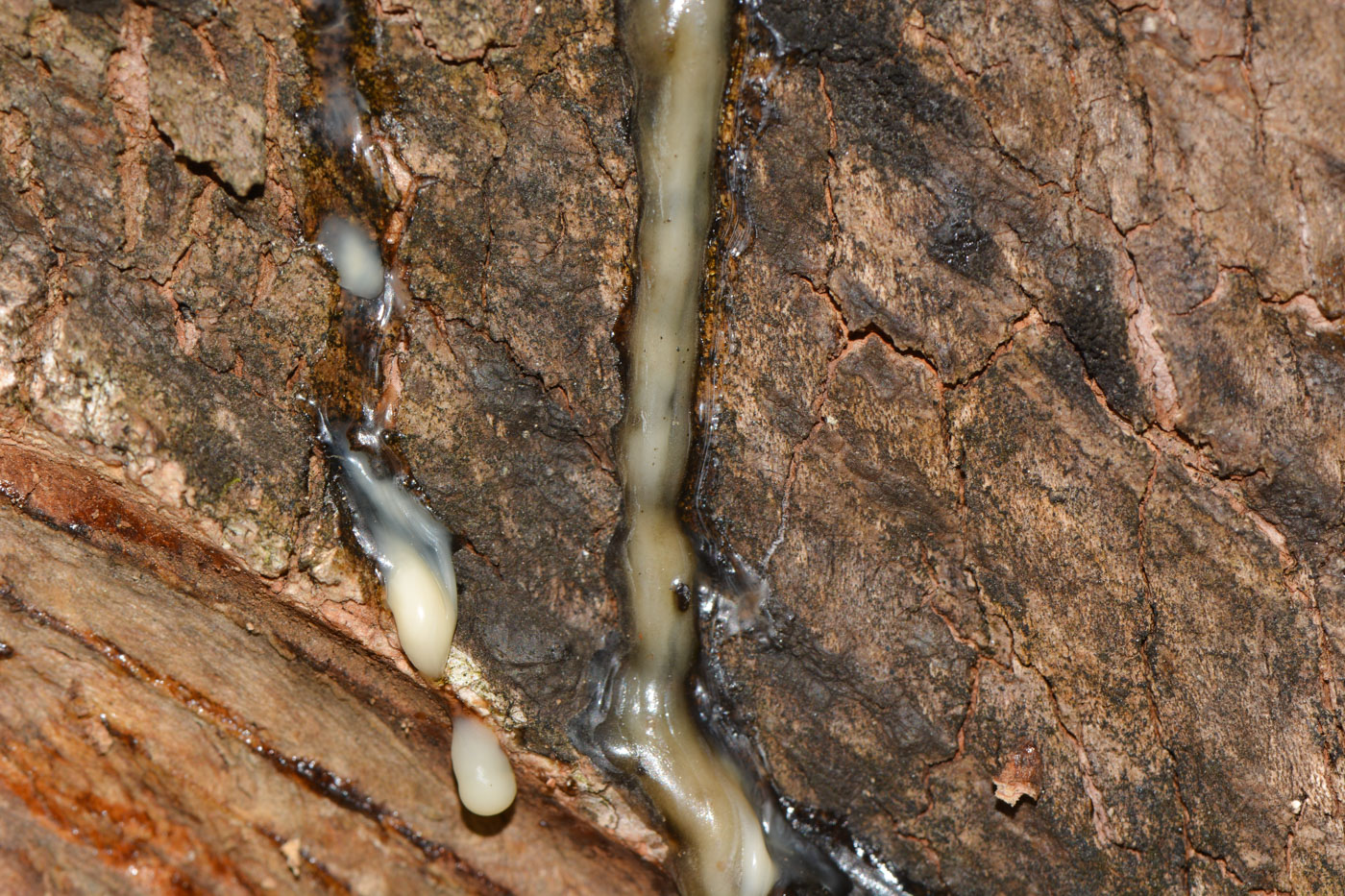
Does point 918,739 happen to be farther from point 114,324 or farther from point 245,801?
point 114,324

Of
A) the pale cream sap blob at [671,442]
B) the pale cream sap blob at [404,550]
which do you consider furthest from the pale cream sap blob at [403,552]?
the pale cream sap blob at [671,442]

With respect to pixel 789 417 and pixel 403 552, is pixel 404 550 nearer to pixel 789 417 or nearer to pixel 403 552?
pixel 403 552

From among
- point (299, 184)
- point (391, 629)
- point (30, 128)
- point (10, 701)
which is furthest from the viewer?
point (391, 629)

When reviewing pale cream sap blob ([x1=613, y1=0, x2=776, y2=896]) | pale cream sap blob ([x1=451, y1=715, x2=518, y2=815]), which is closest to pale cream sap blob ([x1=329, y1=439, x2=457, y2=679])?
pale cream sap blob ([x1=451, y1=715, x2=518, y2=815])

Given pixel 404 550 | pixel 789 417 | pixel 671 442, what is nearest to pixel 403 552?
pixel 404 550

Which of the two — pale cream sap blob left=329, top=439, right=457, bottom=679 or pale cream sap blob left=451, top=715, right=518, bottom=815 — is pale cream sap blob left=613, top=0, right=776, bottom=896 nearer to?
pale cream sap blob left=451, top=715, right=518, bottom=815

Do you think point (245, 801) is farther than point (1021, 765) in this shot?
No

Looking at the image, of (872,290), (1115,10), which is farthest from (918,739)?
(1115,10)
